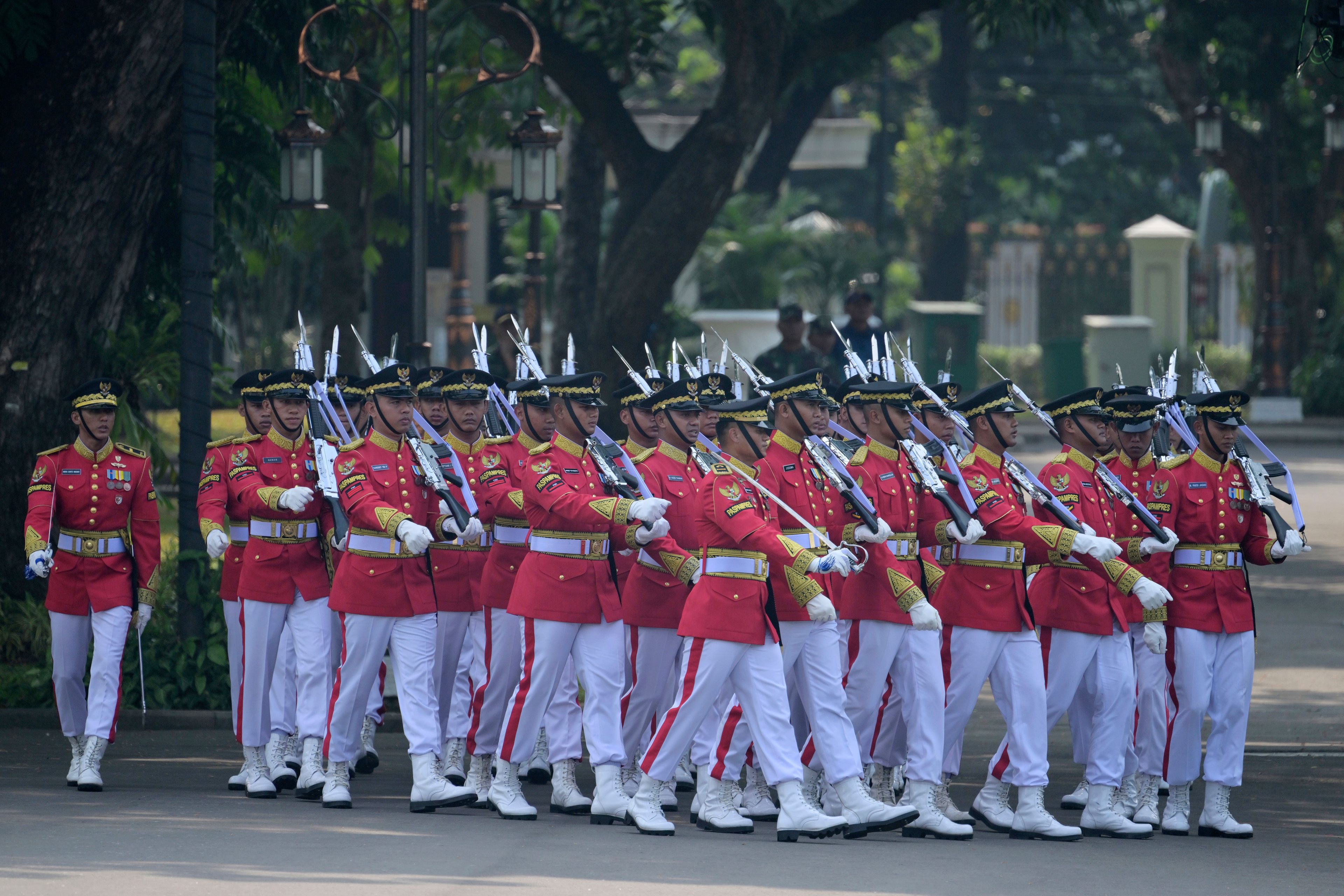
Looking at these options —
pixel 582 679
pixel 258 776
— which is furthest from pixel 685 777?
pixel 258 776

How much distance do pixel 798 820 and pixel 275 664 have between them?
9.05ft

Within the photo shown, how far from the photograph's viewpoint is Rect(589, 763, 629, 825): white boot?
29.4ft

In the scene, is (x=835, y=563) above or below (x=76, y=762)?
above

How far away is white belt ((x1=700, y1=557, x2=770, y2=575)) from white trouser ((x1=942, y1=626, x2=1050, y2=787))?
1.04 metres

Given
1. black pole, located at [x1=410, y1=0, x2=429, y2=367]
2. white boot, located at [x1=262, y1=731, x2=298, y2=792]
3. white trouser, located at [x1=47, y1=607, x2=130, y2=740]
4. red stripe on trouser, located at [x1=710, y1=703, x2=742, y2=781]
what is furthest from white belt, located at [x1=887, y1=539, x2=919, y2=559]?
black pole, located at [x1=410, y1=0, x2=429, y2=367]

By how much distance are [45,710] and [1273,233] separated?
2485cm

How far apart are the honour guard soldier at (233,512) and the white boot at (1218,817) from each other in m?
4.31

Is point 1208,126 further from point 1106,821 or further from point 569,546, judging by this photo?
point 569,546

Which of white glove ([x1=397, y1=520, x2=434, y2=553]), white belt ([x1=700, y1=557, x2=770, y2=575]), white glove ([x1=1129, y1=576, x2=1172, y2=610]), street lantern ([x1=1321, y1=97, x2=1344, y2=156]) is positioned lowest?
white glove ([x1=1129, y1=576, x2=1172, y2=610])

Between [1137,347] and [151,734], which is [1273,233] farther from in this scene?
[151,734]

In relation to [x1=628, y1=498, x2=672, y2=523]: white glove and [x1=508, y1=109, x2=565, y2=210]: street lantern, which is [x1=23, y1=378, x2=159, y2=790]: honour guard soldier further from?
[x1=508, y1=109, x2=565, y2=210]: street lantern

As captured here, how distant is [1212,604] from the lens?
921 cm

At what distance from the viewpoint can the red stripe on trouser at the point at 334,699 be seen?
920cm

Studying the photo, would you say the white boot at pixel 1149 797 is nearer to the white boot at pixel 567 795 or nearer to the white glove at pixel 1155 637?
the white glove at pixel 1155 637
